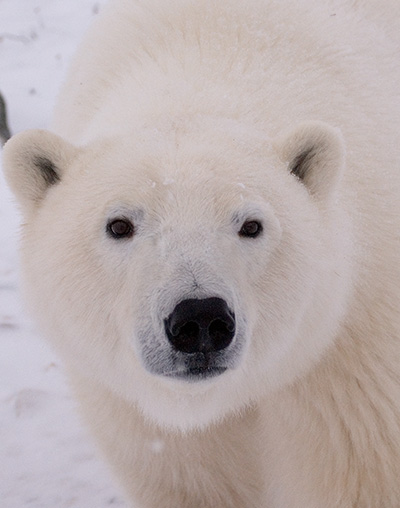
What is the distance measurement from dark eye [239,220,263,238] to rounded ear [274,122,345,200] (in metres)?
0.28

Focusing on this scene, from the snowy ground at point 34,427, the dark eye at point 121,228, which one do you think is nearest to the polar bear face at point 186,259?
the dark eye at point 121,228

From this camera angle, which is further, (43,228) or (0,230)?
(0,230)

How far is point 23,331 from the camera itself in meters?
4.59

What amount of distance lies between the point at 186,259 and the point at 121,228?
0.26 m

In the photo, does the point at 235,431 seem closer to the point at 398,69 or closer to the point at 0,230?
the point at 398,69

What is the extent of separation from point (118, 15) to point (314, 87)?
3.76 feet

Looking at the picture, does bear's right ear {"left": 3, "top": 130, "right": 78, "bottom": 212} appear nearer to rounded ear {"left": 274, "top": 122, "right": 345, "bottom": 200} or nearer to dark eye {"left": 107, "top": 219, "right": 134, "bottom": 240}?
dark eye {"left": 107, "top": 219, "right": 134, "bottom": 240}

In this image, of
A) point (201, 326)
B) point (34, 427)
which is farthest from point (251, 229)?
point (34, 427)

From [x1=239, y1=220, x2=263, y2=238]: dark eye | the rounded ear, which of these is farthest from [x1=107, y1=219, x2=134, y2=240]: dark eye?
the rounded ear

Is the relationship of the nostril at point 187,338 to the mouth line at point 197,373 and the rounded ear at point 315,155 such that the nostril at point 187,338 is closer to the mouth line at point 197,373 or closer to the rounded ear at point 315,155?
the mouth line at point 197,373

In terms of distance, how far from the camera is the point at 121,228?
2285mm

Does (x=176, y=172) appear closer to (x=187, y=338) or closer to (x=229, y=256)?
(x=229, y=256)

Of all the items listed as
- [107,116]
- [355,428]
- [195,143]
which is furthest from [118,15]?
[355,428]

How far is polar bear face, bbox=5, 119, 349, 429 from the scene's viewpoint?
215 centimetres
